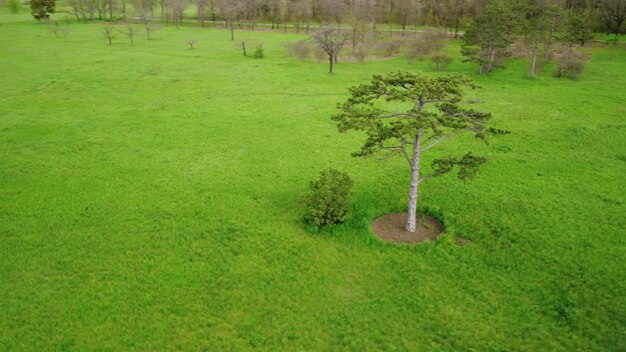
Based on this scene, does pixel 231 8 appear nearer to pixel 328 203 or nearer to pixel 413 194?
pixel 328 203

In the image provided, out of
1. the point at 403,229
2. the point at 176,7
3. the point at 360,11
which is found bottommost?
the point at 403,229

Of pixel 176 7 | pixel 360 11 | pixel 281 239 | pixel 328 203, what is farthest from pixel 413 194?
pixel 176 7

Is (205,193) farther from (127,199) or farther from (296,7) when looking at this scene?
(296,7)

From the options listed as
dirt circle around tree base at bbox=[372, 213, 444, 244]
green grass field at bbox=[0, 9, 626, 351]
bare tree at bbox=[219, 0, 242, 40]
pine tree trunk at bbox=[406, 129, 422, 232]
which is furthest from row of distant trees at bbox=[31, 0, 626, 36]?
pine tree trunk at bbox=[406, 129, 422, 232]

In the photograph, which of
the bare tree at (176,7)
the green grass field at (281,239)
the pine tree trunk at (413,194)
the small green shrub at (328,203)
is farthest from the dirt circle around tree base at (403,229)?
the bare tree at (176,7)

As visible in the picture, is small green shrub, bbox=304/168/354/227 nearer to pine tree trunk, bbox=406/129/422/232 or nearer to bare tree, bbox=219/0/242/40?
pine tree trunk, bbox=406/129/422/232

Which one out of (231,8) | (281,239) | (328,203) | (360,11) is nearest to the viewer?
(281,239)
